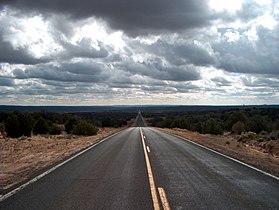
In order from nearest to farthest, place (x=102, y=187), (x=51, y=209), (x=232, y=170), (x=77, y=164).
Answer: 1. (x=51, y=209)
2. (x=102, y=187)
3. (x=232, y=170)
4. (x=77, y=164)

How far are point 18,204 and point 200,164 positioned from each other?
27.8ft

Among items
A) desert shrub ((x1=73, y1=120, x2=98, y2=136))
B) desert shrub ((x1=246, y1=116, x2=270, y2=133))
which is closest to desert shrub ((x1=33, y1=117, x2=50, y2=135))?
desert shrub ((x1=73, y1=120, x2=98, y2=136))

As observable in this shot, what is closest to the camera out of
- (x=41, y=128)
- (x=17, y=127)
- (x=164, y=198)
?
(x=164, y=198)

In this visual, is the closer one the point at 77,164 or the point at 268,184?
the point at 268,184

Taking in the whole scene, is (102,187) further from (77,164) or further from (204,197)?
(77,164)

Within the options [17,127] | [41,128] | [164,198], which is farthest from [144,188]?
[41,128]

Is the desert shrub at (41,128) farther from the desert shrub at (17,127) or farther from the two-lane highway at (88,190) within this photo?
the two-lane highway at (88,190)

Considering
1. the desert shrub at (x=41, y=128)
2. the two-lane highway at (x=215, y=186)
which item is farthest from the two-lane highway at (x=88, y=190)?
the desert shrub at (x=41, y=128)

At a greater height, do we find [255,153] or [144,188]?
[144,188]

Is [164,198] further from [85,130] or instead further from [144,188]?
[85,130]

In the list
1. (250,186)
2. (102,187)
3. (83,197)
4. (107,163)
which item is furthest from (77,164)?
(250,186)

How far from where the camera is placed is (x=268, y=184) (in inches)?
401

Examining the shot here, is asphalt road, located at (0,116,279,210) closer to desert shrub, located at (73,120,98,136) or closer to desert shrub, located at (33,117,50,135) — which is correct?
desert shrub, located at (73,120,98,136)

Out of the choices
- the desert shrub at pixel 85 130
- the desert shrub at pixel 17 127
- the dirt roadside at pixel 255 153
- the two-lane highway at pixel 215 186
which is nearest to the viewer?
the two-lane highway at pixel 215 186
